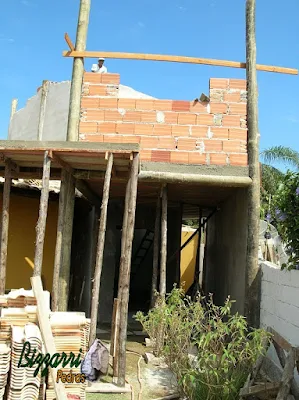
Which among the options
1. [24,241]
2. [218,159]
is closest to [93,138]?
[218,159]

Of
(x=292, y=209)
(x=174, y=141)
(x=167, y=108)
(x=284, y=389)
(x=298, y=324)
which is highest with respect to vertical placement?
(x=167, y=108)

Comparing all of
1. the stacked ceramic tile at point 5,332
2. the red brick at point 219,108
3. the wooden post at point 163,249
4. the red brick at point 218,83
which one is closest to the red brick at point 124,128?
the wooden post at point 163,249

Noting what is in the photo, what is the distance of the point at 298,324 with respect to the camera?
4492 millimetres

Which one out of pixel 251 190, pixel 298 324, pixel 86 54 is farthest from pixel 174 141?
pixel 298 324

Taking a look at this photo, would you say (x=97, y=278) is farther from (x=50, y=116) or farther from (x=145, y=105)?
(x=50, y=116)

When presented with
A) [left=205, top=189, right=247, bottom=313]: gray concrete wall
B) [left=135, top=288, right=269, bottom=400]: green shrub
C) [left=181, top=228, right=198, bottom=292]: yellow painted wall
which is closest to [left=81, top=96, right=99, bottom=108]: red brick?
[left=205, top=189, right=247, bottom=313]: gray concrete wall

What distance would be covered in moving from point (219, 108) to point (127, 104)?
142cm

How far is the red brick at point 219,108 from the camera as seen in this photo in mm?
6809

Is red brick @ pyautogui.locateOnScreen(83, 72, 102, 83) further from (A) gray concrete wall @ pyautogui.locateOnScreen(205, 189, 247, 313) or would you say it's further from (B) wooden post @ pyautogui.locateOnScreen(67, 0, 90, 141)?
(A) gray concrete wall @ pyautogui.locateOnScreen(205, 189, 247, 313)

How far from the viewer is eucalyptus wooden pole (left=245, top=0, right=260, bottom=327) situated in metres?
6.20

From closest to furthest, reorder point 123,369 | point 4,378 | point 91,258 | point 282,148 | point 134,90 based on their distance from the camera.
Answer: point 4,378 < point 123,369 < point 91,258 < point 134,90 < point 282,148

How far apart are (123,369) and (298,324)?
6.54 ft

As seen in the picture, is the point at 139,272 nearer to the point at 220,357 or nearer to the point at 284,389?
the point at 220,357

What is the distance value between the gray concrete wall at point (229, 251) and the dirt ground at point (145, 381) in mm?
1620
